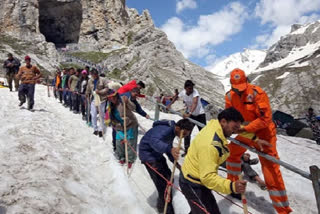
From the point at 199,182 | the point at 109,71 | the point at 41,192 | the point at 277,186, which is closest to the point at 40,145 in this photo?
the point at 41,192

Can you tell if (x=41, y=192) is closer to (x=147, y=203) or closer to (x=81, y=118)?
(x=147, y=203)

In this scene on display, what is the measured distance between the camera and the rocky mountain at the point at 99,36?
4194cm

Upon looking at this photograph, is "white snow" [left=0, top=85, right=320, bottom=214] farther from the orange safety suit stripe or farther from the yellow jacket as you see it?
the yellow jacket

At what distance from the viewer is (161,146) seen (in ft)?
13.4

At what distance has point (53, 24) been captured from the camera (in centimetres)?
5309

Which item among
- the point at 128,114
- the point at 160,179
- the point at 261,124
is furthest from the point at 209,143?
the point at 128,114

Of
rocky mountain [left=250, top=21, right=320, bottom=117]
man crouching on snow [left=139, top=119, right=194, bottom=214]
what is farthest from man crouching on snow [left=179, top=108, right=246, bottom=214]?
rocky mountain [left=250, top=21, right=320, bottom=117]

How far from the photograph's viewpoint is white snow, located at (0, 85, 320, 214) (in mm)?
3744

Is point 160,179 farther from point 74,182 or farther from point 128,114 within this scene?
point 128,114

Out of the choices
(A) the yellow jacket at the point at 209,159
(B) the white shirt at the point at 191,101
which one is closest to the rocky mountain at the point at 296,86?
(B) the white shirt at the point at 191,101

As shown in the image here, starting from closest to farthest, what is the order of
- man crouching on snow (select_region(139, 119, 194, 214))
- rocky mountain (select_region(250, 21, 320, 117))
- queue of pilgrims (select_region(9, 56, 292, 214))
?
queue of pilgrims (select_region(9, 56, 292, 214)) < man crouching on snow (select_region(139, 119, 194, 214)) < rocky mountain (select_region(250, 21, 320, 117))

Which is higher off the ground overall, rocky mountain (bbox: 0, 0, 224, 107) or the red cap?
rocky mountain (bbox: 0, 0, 224, 107)

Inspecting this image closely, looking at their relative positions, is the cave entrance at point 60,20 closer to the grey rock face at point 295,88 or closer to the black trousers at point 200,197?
the black trousers at point 200,197

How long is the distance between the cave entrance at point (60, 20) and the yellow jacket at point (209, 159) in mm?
53070
